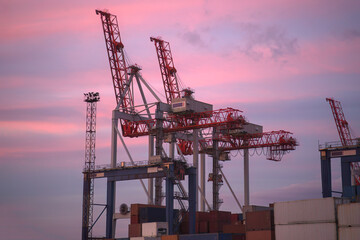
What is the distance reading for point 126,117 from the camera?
355 feet

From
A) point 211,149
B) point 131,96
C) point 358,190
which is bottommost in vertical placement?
point 358,190

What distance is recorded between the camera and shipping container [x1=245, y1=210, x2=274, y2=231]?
79688mm

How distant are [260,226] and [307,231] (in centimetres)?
802

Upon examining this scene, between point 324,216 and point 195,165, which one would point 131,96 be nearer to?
point 195,165

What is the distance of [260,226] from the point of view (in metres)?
80.6

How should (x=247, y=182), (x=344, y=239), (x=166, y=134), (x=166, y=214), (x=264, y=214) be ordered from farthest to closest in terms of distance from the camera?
(x=247, y=182) < (x=166, y=134) < (x=166, y=214) < (x=264, y=214) < (x=344, y=239)

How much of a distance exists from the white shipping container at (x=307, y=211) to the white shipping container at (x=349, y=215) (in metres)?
1.10

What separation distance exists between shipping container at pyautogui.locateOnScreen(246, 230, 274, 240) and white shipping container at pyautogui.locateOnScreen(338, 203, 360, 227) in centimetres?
1038

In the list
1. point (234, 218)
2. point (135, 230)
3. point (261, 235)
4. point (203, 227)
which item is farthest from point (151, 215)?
point (261, 235)

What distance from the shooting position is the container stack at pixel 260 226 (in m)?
79.4

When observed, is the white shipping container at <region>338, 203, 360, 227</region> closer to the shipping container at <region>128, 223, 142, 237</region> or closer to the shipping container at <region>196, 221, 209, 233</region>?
the shipping container at <region>196, 221, 209, 233</region>

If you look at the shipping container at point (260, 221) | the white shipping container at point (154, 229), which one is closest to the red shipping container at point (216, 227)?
the white shipping container at point (154, 229)

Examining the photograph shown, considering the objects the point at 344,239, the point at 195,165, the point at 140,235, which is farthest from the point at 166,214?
the point at 344,239

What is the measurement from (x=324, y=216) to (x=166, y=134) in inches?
1766
